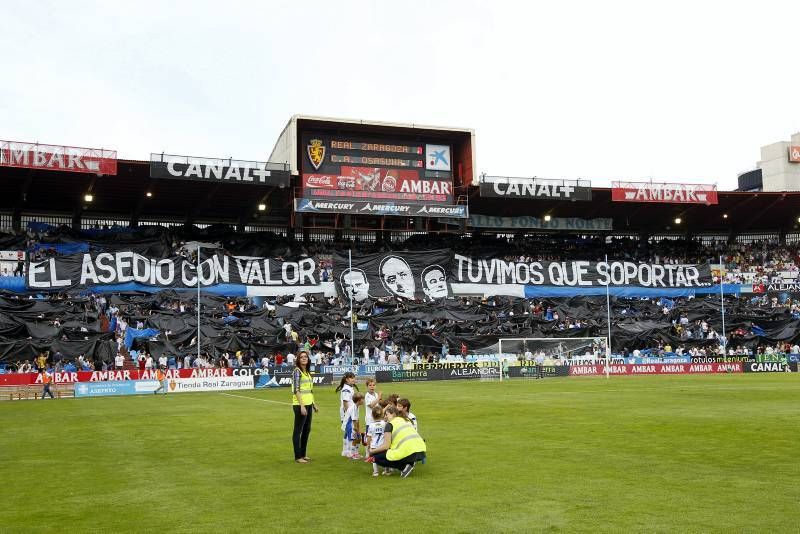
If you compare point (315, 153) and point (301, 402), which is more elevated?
point (315, 153)

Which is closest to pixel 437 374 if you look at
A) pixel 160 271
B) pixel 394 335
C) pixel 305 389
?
pixel 394 335

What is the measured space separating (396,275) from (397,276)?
0.38 feet

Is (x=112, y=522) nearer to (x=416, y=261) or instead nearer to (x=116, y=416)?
(x=116, y=416)

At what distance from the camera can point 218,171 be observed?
2216 inches

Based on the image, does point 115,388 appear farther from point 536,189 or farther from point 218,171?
point 536,189

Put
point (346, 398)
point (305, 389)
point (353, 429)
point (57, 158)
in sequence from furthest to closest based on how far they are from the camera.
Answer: point (57, 158)
point (346, 398)
point (353, 429)
point (305, 389)

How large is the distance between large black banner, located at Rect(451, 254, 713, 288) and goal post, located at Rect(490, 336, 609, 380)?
12000 mm

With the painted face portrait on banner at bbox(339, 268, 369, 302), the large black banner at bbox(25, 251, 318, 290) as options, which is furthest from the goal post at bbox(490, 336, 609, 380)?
the large black banner at bbox(25, 251, 318, 290)

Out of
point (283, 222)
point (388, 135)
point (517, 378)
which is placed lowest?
point (517, 378)

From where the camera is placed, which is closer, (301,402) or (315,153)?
(301,402)

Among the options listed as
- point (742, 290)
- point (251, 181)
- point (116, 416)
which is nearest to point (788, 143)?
point (742, 290)

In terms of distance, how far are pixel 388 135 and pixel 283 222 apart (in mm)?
11911

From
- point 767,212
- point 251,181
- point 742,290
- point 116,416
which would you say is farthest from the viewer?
point 767,212

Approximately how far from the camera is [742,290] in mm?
67438
